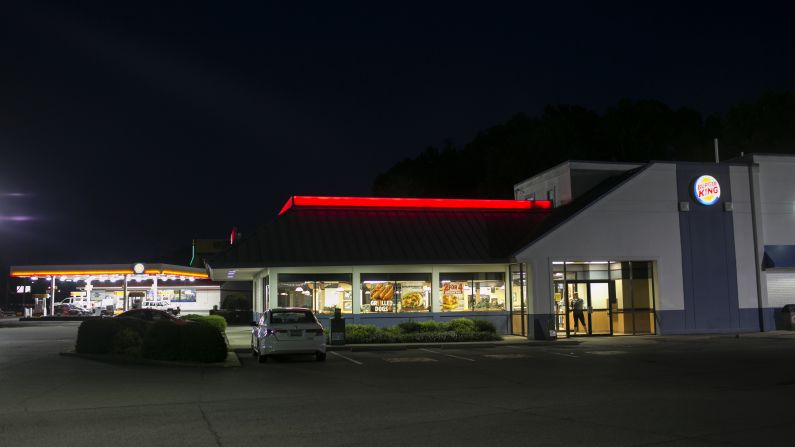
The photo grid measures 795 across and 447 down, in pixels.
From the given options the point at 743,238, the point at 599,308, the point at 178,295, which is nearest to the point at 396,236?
the point at 599,308

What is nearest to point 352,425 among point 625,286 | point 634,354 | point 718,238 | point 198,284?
point 634,354

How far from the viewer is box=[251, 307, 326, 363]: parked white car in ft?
66.0

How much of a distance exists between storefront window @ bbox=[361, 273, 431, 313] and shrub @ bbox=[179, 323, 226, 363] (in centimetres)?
1101

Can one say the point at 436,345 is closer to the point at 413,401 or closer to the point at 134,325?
the point at 134,325

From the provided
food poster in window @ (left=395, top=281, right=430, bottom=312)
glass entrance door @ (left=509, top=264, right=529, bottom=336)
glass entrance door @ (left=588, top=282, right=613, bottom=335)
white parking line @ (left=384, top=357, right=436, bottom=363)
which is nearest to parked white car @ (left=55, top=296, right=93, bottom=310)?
food poster in window @ (left=395, top=281, right=430, bottom=312)

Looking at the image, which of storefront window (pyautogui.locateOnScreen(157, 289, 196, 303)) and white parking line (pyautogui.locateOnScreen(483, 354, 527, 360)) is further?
storefront window (pyautogui.locateOnScreen(157, 289, 196, 303))

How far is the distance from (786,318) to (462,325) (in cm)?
1440

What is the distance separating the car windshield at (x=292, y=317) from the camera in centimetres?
2069

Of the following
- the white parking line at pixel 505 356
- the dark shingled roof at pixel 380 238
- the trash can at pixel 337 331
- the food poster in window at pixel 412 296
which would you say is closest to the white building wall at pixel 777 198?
the dark shingled roof at pixel 380 238

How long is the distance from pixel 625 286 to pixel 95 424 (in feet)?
80.2

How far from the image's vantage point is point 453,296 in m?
30.9

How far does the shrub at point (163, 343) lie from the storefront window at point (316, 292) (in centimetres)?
970

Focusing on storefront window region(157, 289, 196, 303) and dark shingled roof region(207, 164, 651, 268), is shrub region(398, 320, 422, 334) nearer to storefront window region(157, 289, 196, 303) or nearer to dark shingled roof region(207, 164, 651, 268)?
dark shingled roof region(207, 164, 651, 268)

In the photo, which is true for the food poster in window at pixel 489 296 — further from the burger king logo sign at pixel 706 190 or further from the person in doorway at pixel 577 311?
the burger king logo sign at pixel 706 190
